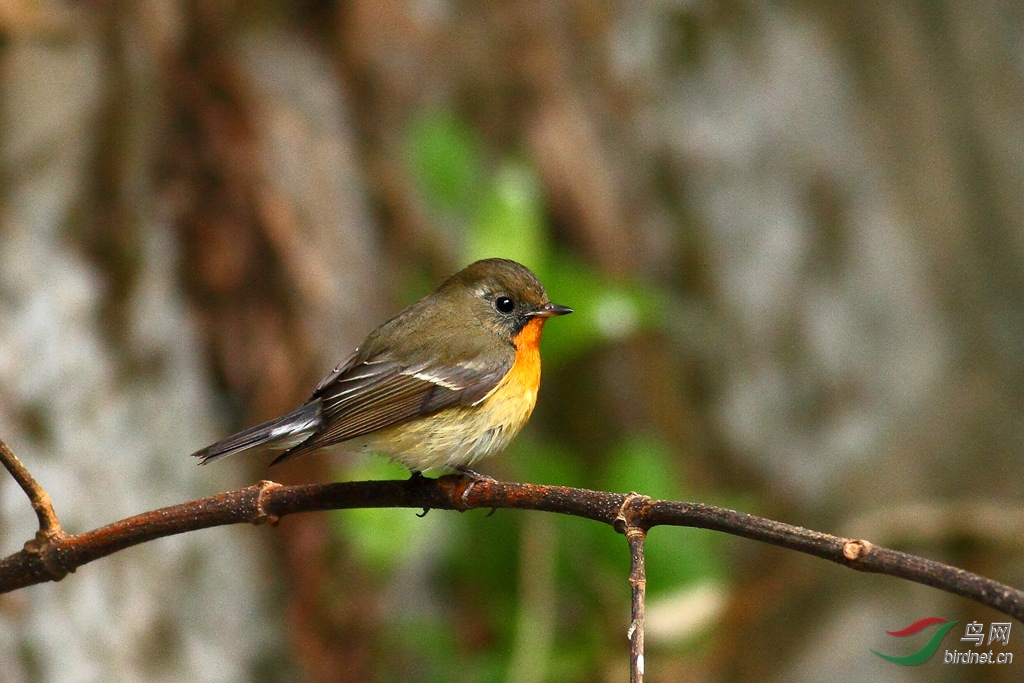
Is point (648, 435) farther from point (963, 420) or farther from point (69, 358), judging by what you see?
point (69, 358)

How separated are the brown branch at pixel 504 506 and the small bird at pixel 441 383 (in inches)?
20.3

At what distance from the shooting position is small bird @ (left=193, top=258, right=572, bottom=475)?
2.66 metres

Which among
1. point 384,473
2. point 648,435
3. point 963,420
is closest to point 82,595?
point 384,473

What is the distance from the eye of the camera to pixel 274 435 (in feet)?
8.18

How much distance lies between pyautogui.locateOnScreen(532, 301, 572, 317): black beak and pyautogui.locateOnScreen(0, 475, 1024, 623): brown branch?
1027 millimetres

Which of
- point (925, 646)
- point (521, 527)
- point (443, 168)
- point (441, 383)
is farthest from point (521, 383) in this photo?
point (925, 646)

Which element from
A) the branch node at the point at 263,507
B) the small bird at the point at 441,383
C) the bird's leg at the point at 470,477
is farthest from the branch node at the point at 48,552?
the bird's leg at the point at 470,477

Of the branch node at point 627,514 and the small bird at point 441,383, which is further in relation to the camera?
the small bird at point 441,383

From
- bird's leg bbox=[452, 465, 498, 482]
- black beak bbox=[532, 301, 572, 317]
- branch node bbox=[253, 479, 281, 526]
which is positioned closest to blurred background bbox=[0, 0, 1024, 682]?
black beak bbox=[532, 301, 572, 317]

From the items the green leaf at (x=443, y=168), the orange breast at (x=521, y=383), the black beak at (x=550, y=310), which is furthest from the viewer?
the green leaf at (x=443, y=168)

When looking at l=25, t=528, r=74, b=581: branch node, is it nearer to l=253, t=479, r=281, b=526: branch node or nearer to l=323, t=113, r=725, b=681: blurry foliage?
l=253, t=479, r=281, b=526: branch node

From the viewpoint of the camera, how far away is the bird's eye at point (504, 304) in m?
3.11

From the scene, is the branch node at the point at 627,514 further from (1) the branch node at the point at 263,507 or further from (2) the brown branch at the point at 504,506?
(1) the branch node at the point at 263,507

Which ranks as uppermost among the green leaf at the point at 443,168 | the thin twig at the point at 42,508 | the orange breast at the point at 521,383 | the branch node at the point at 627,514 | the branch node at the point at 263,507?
the green leaf at the point at 443,168
